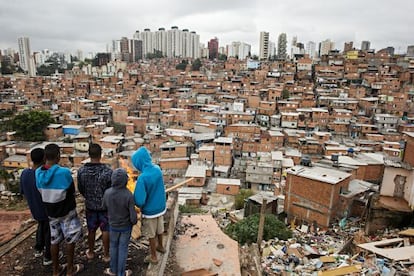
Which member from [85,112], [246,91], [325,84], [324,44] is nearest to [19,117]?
[85,112]

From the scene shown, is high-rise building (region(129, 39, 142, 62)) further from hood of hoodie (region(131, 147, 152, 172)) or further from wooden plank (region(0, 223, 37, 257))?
hood of hoodie (region(131, 147, 152, 172))

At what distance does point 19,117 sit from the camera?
28.0m

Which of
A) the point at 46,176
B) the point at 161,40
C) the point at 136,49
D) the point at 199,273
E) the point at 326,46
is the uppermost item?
the point at 161,40

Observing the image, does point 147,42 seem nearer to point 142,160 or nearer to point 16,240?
point 16,240

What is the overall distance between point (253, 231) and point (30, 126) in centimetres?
2618

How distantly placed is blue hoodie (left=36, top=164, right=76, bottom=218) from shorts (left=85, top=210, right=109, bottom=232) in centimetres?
38

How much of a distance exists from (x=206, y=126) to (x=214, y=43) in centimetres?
6268

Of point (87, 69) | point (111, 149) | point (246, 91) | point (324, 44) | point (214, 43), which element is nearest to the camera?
point (111, 149)

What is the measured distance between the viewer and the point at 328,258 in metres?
6.82

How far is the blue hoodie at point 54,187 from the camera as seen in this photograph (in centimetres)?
308

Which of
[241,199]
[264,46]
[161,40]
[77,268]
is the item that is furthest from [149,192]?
[161,40]

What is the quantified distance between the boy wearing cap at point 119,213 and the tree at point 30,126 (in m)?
28.8

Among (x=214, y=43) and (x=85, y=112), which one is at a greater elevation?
(x=214, y=43)

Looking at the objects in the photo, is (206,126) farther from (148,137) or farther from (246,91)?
(246,91)
